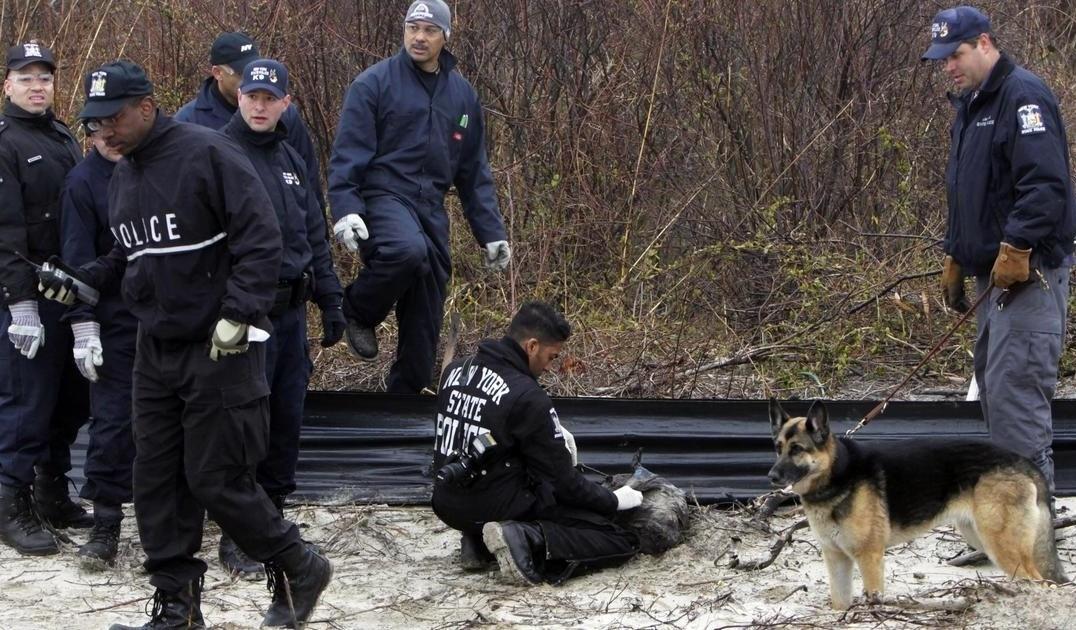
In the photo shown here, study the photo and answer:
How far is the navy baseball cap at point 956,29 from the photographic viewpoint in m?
5.84

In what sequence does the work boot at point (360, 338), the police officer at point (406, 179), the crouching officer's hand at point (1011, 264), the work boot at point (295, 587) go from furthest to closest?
the work boot at point (360, 338) < the police officer at point (406, 179) < the crouching officer's hand at point (1011, 264) < the work boot at point (295, 587)

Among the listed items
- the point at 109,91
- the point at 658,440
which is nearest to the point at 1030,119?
the point at 658,440

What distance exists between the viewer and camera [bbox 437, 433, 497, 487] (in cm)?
584

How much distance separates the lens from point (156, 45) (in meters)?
10.8

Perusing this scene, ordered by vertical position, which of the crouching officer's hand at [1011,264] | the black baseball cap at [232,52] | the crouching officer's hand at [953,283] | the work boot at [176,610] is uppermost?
the black baseball cap at [232,52]

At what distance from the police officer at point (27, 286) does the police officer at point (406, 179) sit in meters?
1.41

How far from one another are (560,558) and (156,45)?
6.50m

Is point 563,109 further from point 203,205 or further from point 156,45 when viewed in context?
point 203,205

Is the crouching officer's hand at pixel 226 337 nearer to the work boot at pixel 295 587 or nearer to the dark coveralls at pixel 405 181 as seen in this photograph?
the work boot at pixel 295 587

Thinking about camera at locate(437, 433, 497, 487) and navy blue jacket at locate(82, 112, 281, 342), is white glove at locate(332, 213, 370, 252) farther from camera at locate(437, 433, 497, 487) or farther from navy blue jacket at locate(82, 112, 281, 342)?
navy blue jacket at locate(82, 112, 281, 342)

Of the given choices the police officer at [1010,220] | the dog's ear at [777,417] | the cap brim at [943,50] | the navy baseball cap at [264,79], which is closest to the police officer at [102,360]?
the navy baseball cap at [264,79]

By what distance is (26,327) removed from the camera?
6.07 metres

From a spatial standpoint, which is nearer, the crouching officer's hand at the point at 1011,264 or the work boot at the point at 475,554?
the crouching officer's hand at the point at 1011,264

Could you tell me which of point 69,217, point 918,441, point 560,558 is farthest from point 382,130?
point 918,441
